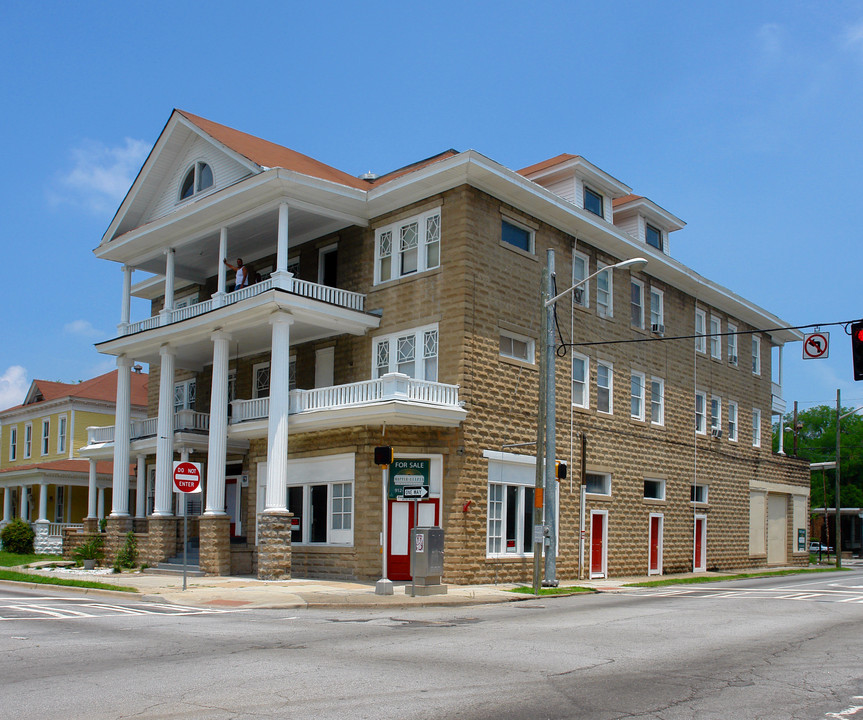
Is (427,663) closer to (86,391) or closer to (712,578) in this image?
(712,578)

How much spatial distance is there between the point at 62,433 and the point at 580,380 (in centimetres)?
3231

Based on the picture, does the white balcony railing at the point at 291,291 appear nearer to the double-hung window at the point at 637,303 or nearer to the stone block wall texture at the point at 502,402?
the stone block wall texture at the point at 502,402

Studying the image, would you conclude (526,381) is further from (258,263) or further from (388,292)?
(258,263)

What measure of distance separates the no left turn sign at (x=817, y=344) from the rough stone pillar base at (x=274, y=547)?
14.1m

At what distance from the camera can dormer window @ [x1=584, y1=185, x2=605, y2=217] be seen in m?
31.0

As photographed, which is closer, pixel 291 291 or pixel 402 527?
pixel 402 527

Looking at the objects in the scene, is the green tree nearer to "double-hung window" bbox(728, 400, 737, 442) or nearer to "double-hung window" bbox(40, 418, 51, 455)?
"double-hung window" bbox(728, 400, 737, 442)

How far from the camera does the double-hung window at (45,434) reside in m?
50.6

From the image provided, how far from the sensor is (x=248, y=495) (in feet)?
95.8

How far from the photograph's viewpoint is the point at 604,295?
102ft

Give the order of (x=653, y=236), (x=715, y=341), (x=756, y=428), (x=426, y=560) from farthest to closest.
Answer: (x=756, y=428) → (x=715, y=341) → (x=653, y=236) → (x=426, y=560)

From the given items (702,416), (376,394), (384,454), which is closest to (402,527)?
(376,394)

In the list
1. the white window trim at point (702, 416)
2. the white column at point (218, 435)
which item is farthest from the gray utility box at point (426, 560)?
the white window trim at point (702, 416)

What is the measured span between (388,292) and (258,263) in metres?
6.92
